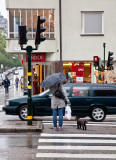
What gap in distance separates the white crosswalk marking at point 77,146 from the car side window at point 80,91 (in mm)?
3831

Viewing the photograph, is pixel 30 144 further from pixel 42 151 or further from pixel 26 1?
pixel 26 1

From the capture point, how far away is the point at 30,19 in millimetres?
29625

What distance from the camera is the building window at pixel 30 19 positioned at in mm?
29406

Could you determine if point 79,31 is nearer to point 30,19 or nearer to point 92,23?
point 92,23

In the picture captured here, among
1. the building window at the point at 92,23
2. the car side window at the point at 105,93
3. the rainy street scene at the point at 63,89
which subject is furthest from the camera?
the building window at the point at 92,23

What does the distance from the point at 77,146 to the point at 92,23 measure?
21.2 metres

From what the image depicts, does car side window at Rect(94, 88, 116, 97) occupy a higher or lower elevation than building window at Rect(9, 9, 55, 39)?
lower

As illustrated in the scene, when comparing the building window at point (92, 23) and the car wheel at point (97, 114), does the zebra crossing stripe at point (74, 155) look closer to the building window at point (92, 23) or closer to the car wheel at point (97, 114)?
the car wheel at point (97, 114)

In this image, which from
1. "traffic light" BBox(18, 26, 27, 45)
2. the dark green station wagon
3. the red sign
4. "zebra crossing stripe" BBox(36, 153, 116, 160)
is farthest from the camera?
the red sign

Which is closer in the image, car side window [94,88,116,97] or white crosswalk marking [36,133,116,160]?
white crosswalk marking [36,133,116,160]

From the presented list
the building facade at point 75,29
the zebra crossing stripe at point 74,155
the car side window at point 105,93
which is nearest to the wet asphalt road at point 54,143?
the zebra crossing stripe at point 74,155

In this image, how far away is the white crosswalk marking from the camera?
7543 mm

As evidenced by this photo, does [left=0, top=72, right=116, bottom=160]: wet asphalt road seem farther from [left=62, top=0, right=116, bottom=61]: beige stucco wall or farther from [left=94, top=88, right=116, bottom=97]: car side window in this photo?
[left=62, top=0, right=116, bottom=61]: beige stucco wall

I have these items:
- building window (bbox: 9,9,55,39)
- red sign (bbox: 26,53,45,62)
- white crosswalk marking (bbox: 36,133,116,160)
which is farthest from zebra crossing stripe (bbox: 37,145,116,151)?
red sign (bbox: 26,53,45,62)
